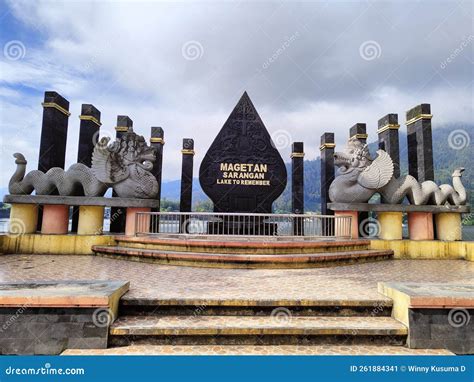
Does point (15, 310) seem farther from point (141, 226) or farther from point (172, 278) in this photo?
point (141, 226)

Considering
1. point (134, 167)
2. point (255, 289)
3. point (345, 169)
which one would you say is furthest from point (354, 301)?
point (134, 167)

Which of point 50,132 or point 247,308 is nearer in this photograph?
point 247,308

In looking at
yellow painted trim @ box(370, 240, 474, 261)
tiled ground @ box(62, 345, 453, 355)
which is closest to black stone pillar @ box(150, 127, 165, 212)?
yellow painted trim @ box(370, 240, 474, 261)

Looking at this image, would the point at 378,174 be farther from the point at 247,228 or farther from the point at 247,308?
the point at 247,308

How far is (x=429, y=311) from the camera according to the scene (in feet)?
10.0

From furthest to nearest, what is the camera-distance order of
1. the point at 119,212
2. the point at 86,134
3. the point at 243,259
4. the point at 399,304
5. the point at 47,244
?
the point at 86,134
the point at 119,212
the point at 47,244
the point at 243,259
the point at 399,304

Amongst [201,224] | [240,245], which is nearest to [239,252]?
→ [240,245]

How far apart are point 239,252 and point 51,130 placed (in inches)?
306

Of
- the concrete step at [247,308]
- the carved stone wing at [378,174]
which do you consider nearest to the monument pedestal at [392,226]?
the carved stone wing at [378,174]

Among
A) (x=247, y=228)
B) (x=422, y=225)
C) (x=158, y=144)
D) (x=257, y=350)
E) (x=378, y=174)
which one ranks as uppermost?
(x=158, y=144)

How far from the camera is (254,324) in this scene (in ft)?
10.1

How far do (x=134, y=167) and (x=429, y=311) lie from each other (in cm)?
746

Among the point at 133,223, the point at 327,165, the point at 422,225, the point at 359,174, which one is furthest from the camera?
the point at 327,165

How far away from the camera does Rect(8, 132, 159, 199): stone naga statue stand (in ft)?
24.9
